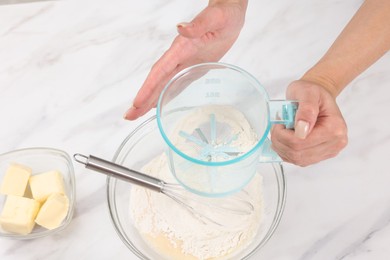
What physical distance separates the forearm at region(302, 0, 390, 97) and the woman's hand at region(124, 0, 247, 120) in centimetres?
17

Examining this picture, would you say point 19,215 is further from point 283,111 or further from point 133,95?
point 283,111

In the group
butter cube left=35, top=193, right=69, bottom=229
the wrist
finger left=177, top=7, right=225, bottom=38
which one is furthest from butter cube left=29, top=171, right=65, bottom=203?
the wrist

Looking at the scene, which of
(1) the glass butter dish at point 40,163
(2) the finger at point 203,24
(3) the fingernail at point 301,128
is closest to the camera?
(3) the fingernail at point 301,128

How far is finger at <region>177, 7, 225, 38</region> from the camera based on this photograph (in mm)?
766

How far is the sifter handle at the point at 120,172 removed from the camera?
72cm

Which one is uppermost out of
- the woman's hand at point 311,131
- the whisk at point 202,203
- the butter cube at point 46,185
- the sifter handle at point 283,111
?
the sifter handle at point 283,111

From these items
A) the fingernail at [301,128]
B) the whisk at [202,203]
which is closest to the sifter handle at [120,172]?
the whisk at [202,203]

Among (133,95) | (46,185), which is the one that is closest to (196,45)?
(133,95)

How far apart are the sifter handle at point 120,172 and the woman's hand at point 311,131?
0.18 metres

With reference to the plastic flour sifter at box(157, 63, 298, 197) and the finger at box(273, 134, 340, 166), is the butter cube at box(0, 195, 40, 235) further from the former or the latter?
the finger at box(273, 134, 340, 166)

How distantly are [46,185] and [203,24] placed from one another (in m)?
0.36

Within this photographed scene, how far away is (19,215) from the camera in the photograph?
2.68 feet

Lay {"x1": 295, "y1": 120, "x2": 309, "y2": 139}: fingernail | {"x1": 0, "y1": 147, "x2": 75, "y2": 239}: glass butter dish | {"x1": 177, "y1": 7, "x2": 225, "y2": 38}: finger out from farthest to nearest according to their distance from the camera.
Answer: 1. {"x1": 0, "y1": 147, "x2": 75, "y2": 239}: glass butter dish
2. {"x1": 177, "y1": 7, "x2": 225, "y2": 38}: finger
3. {"x1": 295, "y1": 120, "x2": 309, "y2": 139}: fingernail

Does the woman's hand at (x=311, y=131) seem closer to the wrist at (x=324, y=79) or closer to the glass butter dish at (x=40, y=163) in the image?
the wrist at (x=324, y=79)
